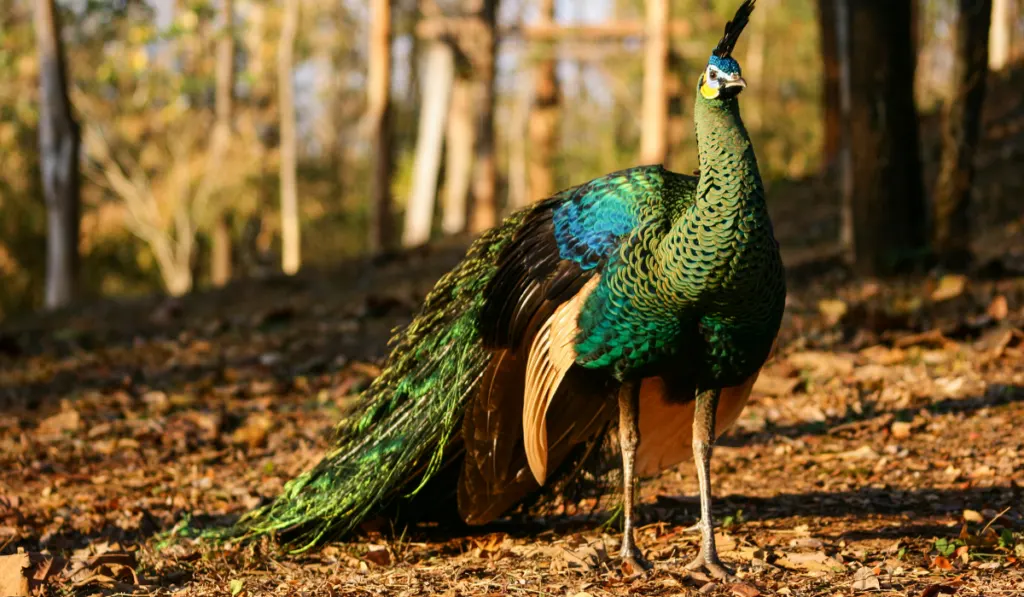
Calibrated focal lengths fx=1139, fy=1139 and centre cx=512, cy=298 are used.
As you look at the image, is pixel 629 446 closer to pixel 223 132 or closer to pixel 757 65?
pixel 223 132

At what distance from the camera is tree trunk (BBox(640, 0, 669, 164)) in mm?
15733

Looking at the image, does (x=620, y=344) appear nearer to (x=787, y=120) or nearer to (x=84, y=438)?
(x=84, y=438)

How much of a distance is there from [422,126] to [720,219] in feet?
57.3

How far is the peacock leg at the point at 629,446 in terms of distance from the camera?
439cm

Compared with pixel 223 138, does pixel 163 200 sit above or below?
below

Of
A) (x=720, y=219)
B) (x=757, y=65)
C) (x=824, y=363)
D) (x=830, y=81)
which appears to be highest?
(x=757, y=65)

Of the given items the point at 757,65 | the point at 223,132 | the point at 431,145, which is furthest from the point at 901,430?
the point at 757,65

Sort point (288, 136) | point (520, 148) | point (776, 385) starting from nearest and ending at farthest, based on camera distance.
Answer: point (776, 385), point (288, 136), point (520, 148)

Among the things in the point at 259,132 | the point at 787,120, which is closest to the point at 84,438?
the point at 259,132

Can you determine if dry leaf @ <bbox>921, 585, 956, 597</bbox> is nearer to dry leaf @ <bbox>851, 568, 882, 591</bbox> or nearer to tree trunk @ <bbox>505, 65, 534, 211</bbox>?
dry leaf @ <bbox>851, 568, 882, 591</bbox>

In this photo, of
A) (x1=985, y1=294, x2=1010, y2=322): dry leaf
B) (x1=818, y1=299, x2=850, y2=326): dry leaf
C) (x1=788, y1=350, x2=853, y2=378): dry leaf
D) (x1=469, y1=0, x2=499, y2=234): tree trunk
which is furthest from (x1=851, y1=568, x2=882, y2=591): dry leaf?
(x1=469, y1=0, x2=499, y2=234): tree trunk

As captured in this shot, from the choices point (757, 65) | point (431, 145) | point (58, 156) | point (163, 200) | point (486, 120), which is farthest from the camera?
point (757, 65)

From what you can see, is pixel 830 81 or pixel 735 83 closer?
pixel 735 83

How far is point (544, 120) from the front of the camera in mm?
19609
